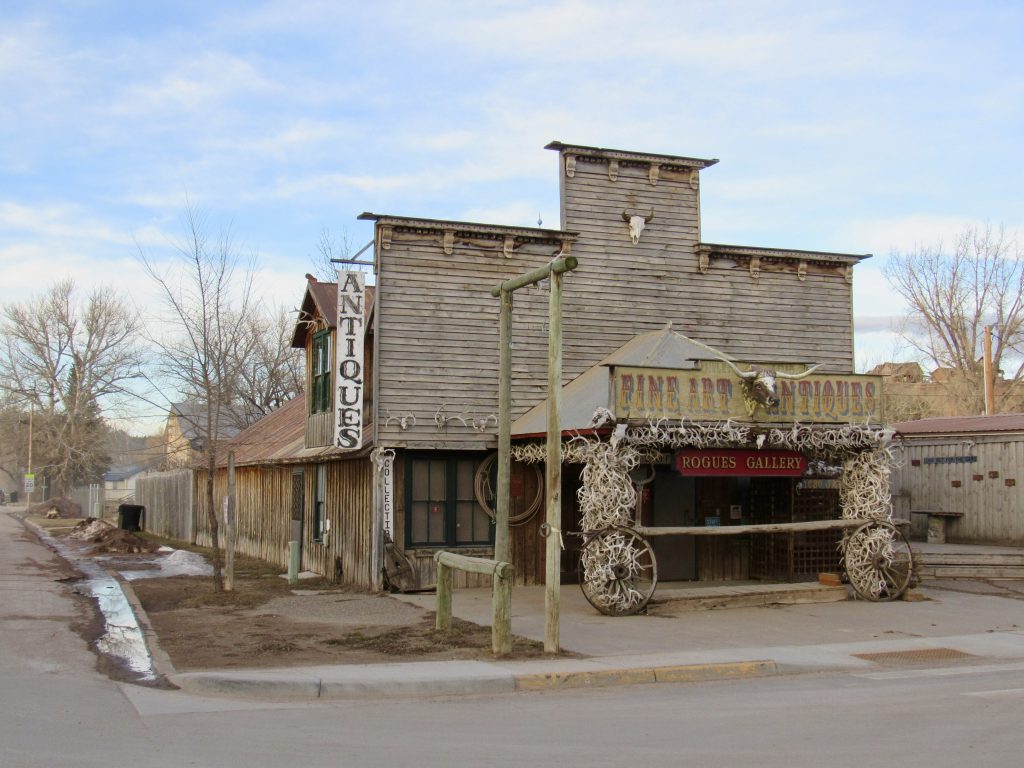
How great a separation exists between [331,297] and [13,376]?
53.4 metres

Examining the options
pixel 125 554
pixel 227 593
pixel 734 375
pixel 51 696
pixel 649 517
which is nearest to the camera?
pixel 51 696

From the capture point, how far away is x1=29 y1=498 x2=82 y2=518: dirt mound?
2150 inches

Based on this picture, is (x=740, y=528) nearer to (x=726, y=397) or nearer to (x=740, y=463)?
(x=740, y=463)

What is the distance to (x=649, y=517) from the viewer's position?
61.5 ft

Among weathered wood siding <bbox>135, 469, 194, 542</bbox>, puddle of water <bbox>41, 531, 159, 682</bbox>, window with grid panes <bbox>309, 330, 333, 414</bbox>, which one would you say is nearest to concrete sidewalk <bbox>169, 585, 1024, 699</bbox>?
puddle of water <bbox>41, 531, 159, 682</bbox>

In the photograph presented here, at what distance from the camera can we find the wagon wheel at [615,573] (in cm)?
1445

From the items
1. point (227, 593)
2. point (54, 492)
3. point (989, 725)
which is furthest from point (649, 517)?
point (54, 492)

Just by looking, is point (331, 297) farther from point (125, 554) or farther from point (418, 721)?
point (418, 721)

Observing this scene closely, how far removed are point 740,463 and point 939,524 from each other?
11.0 m

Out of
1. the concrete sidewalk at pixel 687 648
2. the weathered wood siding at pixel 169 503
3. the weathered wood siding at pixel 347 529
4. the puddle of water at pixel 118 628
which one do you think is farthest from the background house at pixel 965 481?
the weathered wood siding at pixel 169 503

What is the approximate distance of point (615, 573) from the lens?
14.5m

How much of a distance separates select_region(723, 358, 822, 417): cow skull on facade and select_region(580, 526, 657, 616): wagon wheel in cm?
282

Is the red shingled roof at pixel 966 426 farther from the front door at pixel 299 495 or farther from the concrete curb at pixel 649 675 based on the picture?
the concrete curb at pixel 649 675

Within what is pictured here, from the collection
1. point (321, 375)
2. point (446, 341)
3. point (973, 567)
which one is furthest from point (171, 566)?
point (973, 567)
